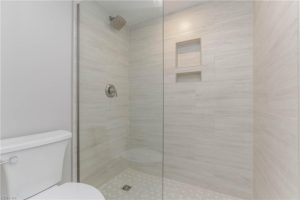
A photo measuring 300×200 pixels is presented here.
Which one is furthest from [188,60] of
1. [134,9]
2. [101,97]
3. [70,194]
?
[70,194]

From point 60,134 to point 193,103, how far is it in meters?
1.35

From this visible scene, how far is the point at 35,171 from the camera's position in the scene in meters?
1.01

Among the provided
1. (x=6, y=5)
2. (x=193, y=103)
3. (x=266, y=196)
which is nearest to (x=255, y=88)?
(x=193, y=103)

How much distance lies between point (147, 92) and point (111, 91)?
400 millimetres

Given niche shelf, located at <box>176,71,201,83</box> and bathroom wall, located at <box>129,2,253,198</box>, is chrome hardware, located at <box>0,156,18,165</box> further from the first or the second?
niche shelf, located at <box>176,71,201,83</box>

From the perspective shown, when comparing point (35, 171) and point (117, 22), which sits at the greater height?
point (117, 22)

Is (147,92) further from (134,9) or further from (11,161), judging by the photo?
(11,161)

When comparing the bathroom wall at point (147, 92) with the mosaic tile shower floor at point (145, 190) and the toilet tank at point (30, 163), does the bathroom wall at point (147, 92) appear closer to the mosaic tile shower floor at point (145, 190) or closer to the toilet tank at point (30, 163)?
the mosaic tile shower floor at point (145, 190)

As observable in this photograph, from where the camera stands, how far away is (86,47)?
161 centimetres

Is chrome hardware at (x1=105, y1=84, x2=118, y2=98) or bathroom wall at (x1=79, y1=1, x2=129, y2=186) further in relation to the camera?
chrome hardware at (x1=105, y1=84, x2=118, y2=98)

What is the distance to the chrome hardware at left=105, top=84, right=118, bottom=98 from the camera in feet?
5.71

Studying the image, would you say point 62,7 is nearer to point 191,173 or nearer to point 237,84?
point 237,84

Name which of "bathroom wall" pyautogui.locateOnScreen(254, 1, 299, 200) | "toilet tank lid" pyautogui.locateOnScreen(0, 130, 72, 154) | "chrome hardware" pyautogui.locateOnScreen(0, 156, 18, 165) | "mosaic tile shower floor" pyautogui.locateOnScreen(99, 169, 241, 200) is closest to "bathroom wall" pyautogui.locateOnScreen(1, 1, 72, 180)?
"toilet tank lid" pyautogui.locateOnScreen(0, 130, 72, 154)

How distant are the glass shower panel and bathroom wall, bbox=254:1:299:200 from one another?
2.78 feet
